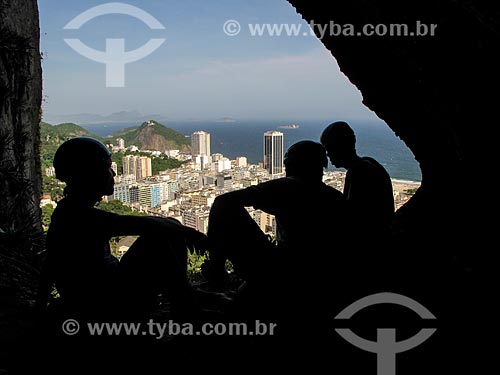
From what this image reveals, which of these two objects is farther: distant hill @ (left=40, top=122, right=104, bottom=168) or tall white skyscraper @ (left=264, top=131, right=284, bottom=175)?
distant hill @ (left=40, top=122, right=104, bottom=168)

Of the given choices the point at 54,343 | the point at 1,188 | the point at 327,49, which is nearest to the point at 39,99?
the point at 1,188

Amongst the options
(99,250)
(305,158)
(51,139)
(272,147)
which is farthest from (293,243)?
(51,139)

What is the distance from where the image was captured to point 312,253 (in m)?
2.98

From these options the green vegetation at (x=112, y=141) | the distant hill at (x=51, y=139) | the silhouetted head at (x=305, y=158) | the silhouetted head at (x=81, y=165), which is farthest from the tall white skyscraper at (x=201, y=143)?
the silhouetted head at (x=81, y=165)

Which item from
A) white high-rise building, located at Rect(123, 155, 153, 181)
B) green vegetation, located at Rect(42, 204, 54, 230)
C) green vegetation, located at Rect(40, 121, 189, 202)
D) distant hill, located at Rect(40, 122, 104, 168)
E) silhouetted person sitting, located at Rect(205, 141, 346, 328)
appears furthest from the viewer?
green vegetation, located at Rect(40, 121, 189, 202)

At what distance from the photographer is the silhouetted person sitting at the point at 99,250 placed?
249cm

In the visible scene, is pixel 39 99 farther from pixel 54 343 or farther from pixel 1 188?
pixel 54 343

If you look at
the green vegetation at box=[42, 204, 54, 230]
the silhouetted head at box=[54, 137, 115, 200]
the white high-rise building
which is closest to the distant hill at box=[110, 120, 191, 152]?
the white high-rise building

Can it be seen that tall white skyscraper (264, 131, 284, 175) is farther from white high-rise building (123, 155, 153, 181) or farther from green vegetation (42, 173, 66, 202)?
green vegetation (42, 173, 66, 202)

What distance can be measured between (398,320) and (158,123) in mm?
20426

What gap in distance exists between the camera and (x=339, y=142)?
3.28 m

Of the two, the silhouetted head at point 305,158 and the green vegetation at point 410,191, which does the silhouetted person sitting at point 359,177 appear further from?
the green vegetation at point 410,191

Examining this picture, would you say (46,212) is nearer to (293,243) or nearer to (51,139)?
(51,139)

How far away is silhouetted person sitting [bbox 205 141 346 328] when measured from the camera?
2896 millimetres
